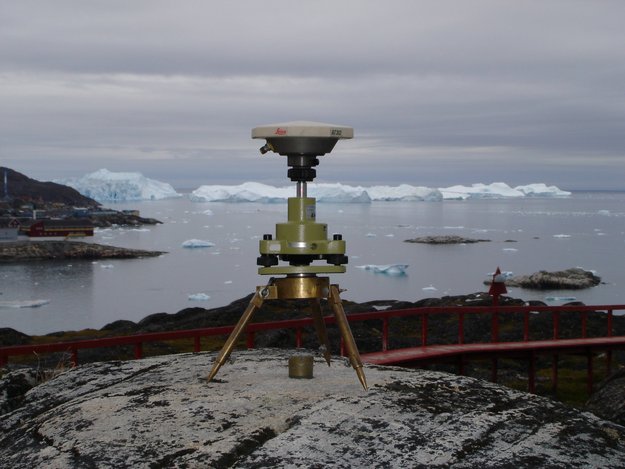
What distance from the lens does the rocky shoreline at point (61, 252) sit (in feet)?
361

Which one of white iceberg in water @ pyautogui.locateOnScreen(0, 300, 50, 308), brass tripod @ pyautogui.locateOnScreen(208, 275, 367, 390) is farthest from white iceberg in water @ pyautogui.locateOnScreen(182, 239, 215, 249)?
brass tripod @ pyautogui.locateOnScreen(208, 275, 367, 390)

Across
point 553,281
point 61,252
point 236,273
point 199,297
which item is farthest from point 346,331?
point 61,252

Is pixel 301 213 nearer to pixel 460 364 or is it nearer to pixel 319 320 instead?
pixel 319 320

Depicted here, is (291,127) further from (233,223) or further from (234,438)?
(233,223)

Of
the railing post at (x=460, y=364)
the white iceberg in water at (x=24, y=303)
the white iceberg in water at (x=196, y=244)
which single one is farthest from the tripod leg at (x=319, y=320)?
the white iceberg in water at (x=196, y=244)

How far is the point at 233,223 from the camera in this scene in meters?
188

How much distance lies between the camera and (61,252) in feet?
375

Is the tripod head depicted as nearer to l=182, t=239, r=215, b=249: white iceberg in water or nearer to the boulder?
the boulder

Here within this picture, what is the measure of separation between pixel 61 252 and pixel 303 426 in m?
115

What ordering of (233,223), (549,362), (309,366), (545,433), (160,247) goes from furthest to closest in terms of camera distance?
(233,223) → (160,247) → (549,362) → (309,366) → (545,433)

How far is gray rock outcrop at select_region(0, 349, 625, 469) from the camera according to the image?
16.3 feet

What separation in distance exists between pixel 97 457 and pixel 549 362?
29033 millimetres

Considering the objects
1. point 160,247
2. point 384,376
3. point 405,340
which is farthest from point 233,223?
point 384,376

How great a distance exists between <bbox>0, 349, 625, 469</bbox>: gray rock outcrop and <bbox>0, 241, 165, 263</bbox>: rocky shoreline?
104185 millimetres
